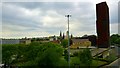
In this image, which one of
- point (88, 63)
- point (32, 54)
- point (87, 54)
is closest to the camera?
point (88, 63)

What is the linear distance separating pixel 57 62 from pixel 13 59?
935 inches

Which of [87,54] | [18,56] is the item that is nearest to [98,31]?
[18,56]

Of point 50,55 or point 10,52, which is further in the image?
point 10,52

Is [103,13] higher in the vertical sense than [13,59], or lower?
higher

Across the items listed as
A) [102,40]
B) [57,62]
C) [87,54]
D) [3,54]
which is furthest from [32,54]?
[102,40]

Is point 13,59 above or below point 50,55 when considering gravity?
below

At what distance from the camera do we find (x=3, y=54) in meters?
39.4

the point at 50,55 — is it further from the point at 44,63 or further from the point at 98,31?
the point at 98,31

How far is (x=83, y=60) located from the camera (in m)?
28.5

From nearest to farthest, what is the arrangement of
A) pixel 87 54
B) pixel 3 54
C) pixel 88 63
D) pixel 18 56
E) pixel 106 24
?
pixel 88 63, pixel 87 54, pixel 3 54, pixel 18 56, pixel 106 24

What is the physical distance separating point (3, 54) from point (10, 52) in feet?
6.47

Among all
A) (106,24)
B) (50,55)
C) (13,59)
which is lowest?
(13,59)

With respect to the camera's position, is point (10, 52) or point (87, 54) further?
point (10, 52)

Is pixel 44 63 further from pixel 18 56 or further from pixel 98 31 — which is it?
pixel 98 31
